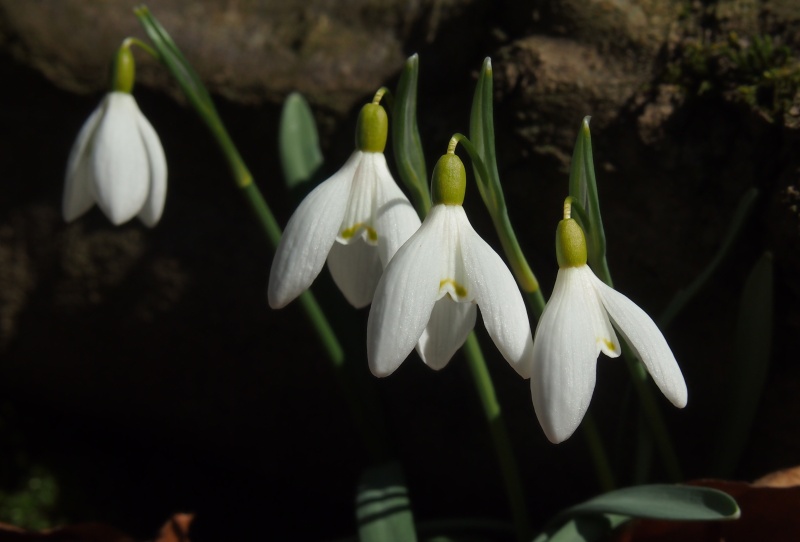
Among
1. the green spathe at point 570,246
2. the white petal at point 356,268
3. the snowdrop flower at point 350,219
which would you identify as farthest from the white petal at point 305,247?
the green spathe at point 570,246

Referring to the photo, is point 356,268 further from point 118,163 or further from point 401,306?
point 118,163

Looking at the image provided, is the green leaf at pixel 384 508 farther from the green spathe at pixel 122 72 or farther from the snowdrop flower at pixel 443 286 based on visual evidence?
the green spathe at pixel 122 72

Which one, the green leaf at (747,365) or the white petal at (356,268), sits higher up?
the white petal at (356,268)

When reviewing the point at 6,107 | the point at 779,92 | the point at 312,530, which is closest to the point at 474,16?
the point at 779,92

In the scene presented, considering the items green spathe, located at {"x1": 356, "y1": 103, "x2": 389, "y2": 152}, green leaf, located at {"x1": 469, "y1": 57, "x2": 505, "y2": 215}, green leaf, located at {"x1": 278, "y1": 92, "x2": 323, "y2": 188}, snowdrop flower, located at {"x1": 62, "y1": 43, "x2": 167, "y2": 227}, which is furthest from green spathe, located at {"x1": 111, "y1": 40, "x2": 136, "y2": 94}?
green leaf, located at {"x1": 469, "y1": 57, "x2": 505, "y2": 215}

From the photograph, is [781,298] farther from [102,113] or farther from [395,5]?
[102,113]

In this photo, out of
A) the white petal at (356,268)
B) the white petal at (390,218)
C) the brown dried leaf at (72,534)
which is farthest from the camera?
the brown dried leaf at (72,534)
